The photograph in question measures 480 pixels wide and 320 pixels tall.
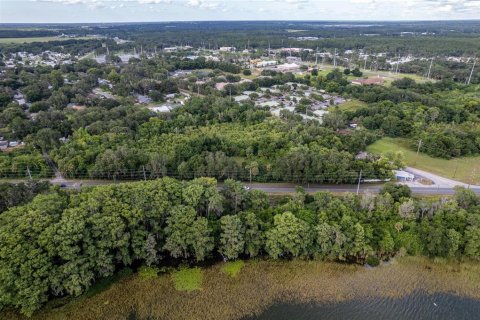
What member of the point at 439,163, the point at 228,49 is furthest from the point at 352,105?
the point at 228,49

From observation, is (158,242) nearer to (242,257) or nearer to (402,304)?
(242,257)

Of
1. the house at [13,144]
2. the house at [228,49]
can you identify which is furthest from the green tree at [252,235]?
the house at [228,49]

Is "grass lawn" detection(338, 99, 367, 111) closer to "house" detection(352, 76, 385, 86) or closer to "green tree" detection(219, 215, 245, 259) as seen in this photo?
"house" detection(352, 76, 385, 86)


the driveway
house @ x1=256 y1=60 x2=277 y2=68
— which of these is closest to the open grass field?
the driveway

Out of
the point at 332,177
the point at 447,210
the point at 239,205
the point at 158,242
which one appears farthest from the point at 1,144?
the point at 447,210

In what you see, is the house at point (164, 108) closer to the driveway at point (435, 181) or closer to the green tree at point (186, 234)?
the green tree at point (186, 234)
